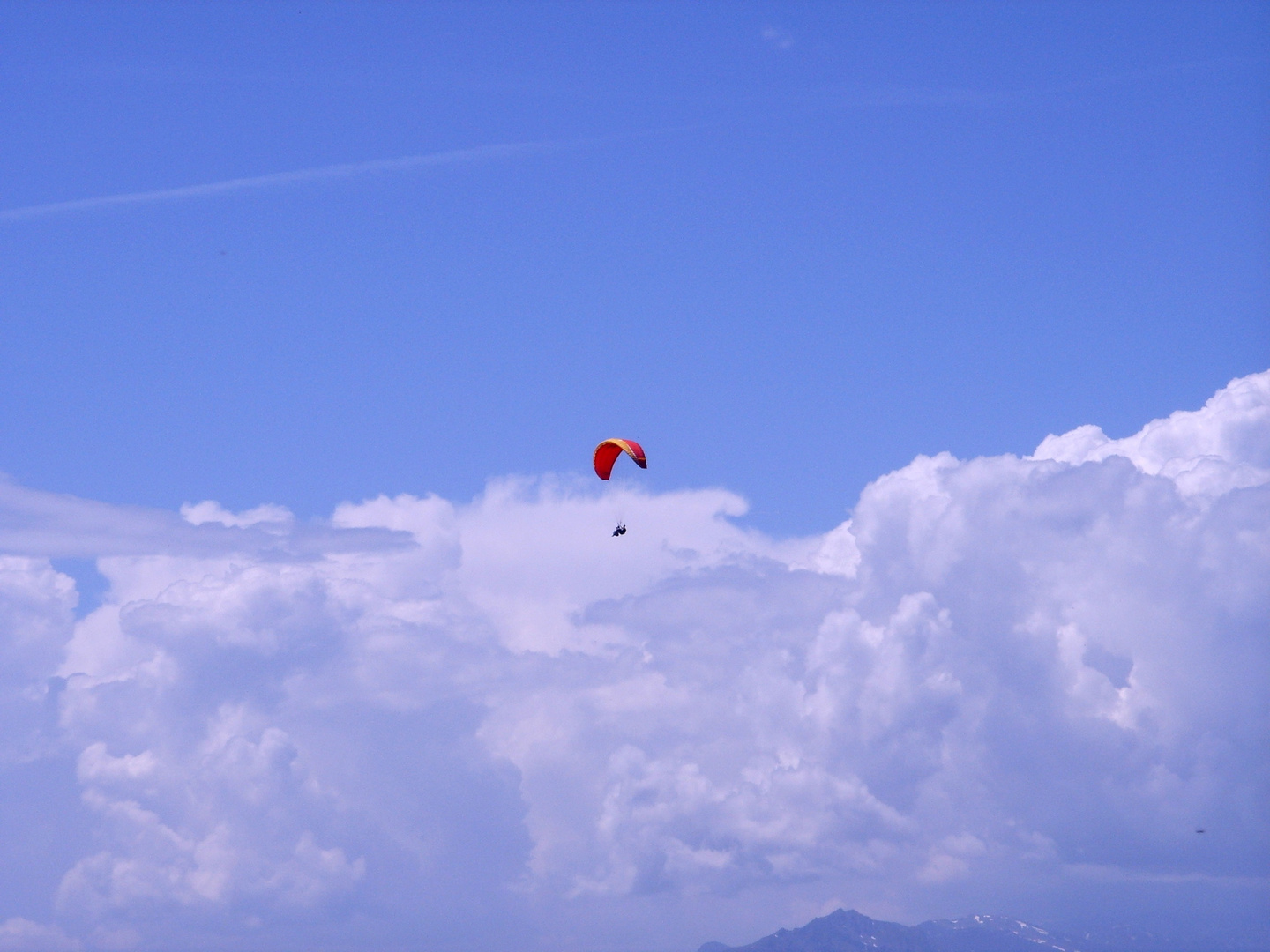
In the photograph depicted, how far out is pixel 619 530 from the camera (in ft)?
345

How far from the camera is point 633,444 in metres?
111

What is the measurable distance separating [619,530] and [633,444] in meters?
9.10

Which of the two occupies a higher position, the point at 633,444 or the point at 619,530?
the point at 633,444
